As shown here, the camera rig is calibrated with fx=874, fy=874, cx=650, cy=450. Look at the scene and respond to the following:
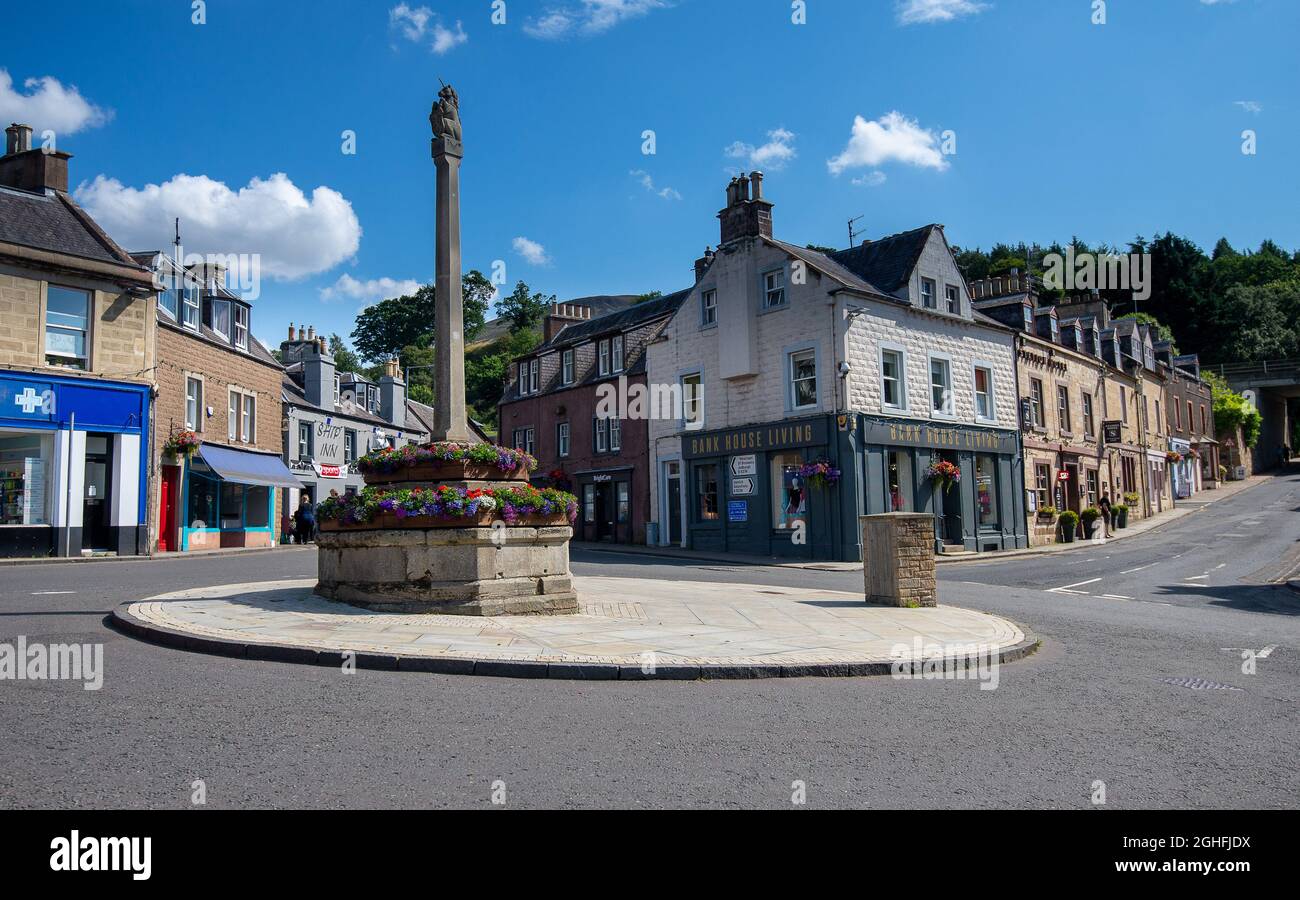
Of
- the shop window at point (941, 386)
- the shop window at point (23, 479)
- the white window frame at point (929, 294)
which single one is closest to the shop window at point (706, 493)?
the shop window at point (941, 386)

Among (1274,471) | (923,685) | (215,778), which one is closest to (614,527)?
(923,685)

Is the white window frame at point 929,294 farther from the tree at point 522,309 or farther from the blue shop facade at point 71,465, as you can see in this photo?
the tree at point 522,309

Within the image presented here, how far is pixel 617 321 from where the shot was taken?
127 ft

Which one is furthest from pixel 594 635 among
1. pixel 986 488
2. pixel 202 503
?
pixel 202 503

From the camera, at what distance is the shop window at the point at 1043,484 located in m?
32.8

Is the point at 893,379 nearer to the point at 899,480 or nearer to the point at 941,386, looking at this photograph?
the point at 941,386

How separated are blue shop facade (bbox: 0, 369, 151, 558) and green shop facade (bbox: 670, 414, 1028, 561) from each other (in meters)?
16.9

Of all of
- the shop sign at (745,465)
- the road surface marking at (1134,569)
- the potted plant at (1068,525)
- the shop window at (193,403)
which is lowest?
the road surface marking at (1134,569)

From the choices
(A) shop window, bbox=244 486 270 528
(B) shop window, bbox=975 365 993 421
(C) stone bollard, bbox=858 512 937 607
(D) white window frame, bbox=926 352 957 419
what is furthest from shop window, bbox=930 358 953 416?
(A) shop window, bbox=244 486 270 528

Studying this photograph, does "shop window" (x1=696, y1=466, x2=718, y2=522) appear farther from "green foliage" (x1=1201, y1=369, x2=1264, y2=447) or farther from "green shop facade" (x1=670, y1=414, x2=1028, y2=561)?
"green foliage" (x1=1201, y1=369, x2=1264, y2=447)

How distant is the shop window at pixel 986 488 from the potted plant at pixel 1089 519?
456 centimetres

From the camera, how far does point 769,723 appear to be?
19.4 feet
